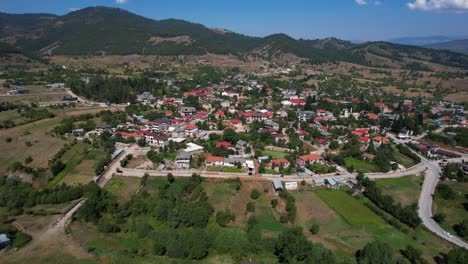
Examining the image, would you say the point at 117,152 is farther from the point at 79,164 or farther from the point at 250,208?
the point at 250,208

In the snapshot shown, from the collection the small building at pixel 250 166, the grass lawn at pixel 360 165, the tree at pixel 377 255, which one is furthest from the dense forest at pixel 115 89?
the tree at pixel 377 255

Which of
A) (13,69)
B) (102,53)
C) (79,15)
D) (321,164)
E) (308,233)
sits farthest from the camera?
(79,15)

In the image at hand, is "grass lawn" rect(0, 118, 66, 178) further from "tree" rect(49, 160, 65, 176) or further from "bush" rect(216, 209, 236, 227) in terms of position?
"bush" rect(216, 209, 236, 227)

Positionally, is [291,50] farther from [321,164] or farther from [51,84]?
[321,164]

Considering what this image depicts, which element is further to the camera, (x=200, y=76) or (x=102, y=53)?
(x=102, y=53)

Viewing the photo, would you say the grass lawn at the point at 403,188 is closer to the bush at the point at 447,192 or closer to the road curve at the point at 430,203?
the road curve at the point at 430,203

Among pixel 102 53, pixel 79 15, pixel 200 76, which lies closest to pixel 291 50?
pixel 200 76

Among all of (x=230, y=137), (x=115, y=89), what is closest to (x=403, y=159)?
(x=230, y=137)
